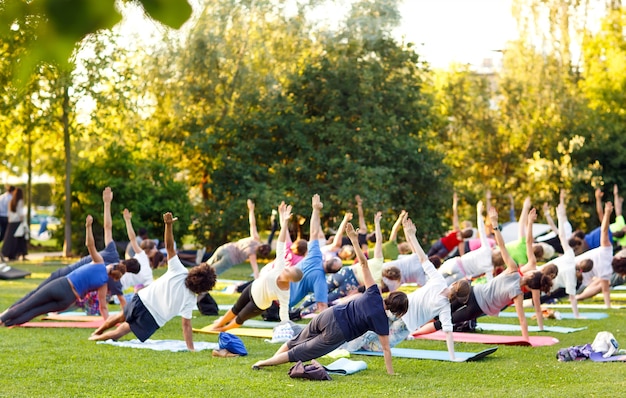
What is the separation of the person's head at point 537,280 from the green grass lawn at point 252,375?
69 cm

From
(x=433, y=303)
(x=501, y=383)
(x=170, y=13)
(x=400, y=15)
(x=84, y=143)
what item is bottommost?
(x=501, y=383)

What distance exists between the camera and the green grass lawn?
716 cm

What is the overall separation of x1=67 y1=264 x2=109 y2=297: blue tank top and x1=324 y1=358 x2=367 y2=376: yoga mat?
3747 millimetres

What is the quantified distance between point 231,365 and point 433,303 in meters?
2.15

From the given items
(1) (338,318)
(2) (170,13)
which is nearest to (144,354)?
(1) (338,318)

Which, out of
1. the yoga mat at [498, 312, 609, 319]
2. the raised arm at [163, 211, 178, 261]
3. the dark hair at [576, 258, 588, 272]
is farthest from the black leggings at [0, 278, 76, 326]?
the dark hair at [576, 258, 588, 272]

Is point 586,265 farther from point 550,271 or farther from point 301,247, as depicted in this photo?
point 301,247

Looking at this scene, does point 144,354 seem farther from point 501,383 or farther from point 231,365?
point 501,383

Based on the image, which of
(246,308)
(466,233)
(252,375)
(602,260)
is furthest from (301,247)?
(466,233)

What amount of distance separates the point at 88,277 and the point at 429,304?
4290 millimetres

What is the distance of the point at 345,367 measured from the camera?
8234 mm

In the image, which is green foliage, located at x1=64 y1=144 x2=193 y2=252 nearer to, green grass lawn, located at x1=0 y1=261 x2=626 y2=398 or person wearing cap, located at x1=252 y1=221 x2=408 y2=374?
green grass lawn, located at x1=0 y1=261 x2=626 y2=398

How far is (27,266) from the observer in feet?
72.4

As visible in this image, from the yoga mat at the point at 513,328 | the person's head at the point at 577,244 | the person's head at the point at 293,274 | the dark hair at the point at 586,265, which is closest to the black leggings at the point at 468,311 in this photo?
the yoga mat at the point at 513,328
